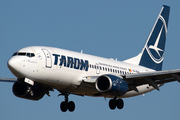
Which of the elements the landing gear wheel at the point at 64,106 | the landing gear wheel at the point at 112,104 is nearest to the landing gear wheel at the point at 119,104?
the landing gear wheel at the point at 112,104

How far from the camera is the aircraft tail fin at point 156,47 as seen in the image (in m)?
45.8

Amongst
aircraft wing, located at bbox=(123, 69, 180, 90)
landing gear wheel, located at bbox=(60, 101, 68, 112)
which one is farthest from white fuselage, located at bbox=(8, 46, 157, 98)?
aircraft wing, located at bbox=(123, 69, 180, 90)

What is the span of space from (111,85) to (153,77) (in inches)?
177

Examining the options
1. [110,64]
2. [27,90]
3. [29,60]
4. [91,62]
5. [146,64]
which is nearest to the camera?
[29,60]

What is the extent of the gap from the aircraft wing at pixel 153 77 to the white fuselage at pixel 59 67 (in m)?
3.13

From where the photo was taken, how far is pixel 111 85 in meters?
31.4

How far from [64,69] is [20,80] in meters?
3.76

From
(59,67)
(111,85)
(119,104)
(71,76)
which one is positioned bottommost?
(119,104)

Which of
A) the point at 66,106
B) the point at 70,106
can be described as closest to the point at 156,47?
the point at 70,106

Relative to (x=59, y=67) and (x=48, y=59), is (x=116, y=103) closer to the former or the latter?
(x=59, y=67)

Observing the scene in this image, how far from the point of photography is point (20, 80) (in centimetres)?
2997

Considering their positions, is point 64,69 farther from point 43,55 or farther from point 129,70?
point 129,70

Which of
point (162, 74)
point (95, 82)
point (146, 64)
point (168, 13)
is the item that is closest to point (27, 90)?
point (95, 82)

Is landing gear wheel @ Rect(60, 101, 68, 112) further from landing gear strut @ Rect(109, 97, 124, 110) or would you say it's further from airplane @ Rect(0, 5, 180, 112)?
landing gear strut @ Rect(109, 97, 124, 110)
